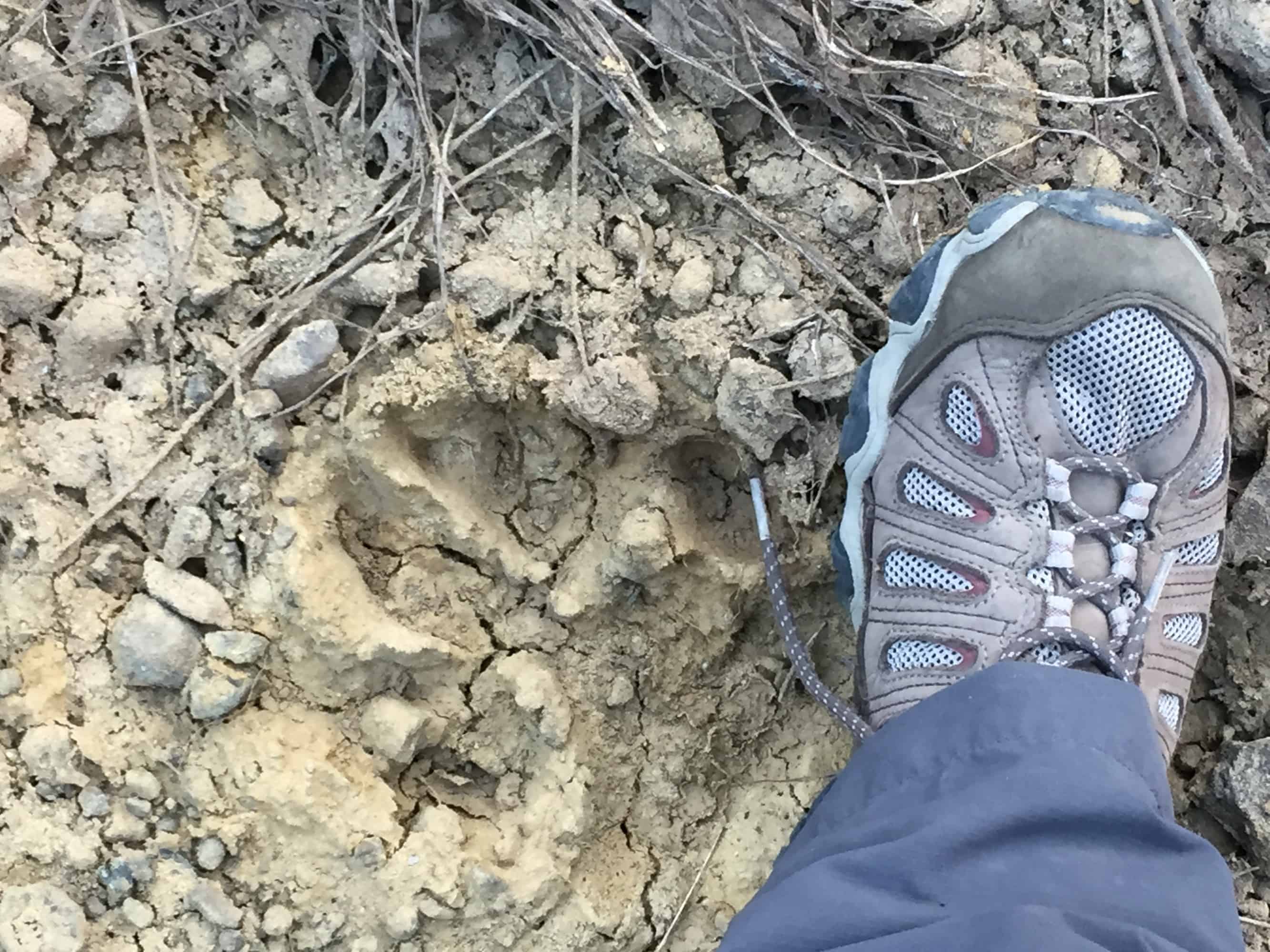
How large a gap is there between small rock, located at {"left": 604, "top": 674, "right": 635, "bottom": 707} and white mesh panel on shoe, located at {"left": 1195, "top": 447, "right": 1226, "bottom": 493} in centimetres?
84

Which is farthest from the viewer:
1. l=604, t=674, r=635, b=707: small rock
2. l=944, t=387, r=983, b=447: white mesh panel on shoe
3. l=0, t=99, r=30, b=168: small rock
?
l=604, t=674, r=635, b=707: small rock

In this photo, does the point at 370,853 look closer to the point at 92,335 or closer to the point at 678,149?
the point at 92,335

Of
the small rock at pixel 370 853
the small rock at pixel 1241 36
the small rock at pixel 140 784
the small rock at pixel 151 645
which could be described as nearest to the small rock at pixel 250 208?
the small rock at pixel 151 645

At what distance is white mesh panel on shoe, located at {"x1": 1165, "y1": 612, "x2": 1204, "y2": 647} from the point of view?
1.46 m

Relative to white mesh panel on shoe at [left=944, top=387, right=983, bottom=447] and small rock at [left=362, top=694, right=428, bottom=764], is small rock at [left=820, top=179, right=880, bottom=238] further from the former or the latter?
small rock at [left=362, top=694, right=428, bottom=764]

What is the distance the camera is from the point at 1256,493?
4.95 ft

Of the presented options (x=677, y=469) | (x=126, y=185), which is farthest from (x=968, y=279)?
(x=126, y=185)

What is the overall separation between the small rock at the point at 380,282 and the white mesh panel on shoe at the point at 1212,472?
110cm

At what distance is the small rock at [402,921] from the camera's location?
1.43m

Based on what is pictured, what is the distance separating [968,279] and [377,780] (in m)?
1.06

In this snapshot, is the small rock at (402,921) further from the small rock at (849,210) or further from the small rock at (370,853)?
the small rock at (849,210)

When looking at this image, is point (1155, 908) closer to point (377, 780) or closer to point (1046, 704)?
point (1046, 704)

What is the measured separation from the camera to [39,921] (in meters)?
1.37

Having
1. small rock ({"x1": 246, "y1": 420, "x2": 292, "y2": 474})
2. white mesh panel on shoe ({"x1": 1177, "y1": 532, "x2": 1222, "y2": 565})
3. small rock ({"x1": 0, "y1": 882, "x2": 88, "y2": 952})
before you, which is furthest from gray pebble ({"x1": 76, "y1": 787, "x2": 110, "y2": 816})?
white mesh panel on shoe ({"x1": 1177, "y1": 532, "x2": 1222, "y2": 565})
